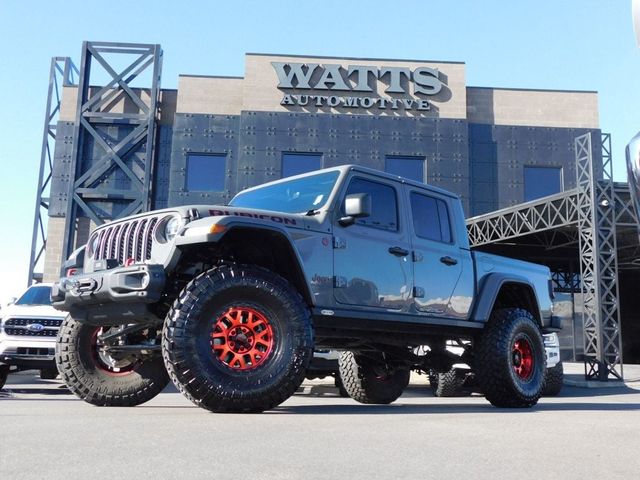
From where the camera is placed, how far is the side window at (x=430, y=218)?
656 cm

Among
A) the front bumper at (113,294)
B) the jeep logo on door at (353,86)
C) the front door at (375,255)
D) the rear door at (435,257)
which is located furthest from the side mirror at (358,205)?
the jeep logo on door at (353,86)

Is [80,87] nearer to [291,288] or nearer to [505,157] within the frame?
[505,157]

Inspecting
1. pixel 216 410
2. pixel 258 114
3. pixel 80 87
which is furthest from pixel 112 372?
pixel 80 87

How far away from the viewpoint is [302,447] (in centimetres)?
321

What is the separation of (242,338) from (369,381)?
3.31m

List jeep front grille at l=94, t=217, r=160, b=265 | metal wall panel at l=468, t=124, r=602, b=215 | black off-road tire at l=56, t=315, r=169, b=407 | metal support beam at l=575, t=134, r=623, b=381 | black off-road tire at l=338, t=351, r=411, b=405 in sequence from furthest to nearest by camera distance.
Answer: metal wall panel at l=468, t=124, r=602, b=215, metal support beam at l=575, t=134, r=623, b=381, black off-road tire at l=338, t=351, r=411, b=405, black off-road tire at l=56, t=315, r=169, b=407, jeep front grille at l=94, t=217, r=160, b=265

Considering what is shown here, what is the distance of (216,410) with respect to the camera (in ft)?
15.2

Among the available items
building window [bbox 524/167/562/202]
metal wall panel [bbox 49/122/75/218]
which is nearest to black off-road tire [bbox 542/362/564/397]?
building window [bbox 524/167/562/202]

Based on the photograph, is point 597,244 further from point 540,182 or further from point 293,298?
point 293,298

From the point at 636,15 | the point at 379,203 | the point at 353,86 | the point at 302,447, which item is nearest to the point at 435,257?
the point at 379,203

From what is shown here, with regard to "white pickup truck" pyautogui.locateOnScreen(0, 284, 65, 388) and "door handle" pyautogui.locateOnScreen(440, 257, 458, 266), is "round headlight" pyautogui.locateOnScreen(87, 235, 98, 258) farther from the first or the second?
"white pickup truck" pyautogui.locateOnScreen(0, 284, 65, 388)

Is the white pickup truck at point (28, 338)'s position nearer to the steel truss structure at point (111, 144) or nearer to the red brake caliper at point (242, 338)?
the red brake caliper at point (242, 338)

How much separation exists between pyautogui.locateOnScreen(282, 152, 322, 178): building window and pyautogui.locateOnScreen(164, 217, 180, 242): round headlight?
69.2ft

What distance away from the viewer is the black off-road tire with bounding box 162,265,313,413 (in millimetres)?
4496
